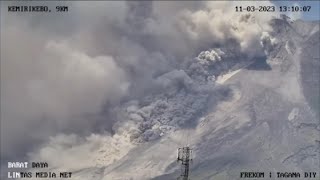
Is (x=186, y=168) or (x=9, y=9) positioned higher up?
(x=9, y=9)

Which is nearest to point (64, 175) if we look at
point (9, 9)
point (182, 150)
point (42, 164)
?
point (42, 164)

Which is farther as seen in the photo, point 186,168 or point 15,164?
point 15,164

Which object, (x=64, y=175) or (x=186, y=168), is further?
(x=64, y=175)

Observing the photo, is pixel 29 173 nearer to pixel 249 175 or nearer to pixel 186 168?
pixel 186 168

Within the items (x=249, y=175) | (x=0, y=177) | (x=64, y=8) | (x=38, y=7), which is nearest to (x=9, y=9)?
(x=38, y=7)

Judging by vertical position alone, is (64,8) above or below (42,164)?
above

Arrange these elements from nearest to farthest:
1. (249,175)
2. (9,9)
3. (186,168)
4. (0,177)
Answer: (186,168) < (9,9) < (249,175) < (0,177)

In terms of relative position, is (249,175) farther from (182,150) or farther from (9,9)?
(9,9)

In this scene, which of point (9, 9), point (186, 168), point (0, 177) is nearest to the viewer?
point (186, 168)

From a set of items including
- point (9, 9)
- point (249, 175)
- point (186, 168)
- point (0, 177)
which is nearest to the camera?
point (186, 168)
